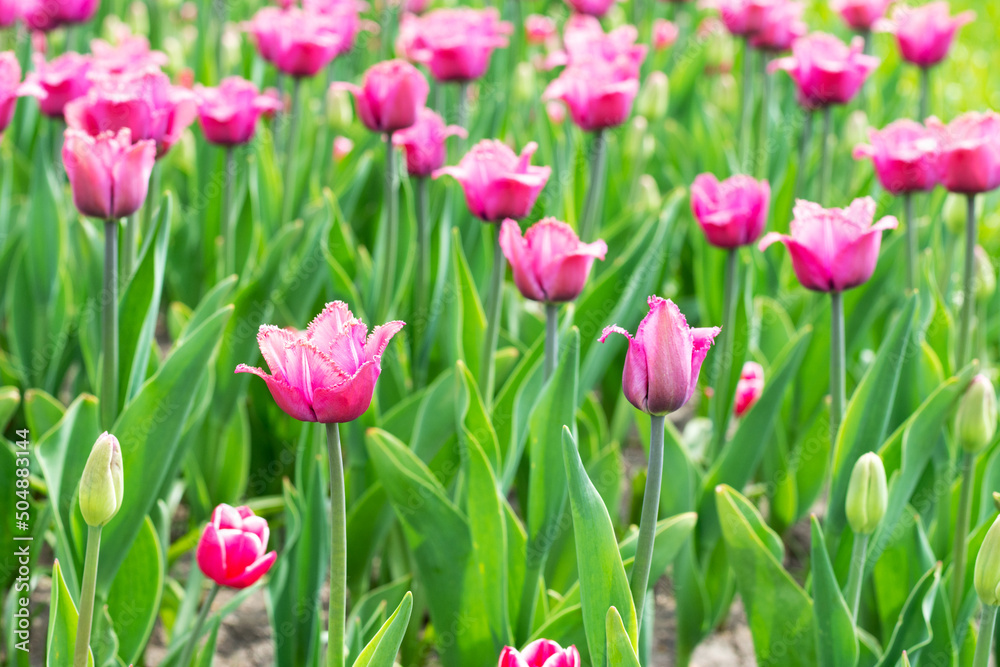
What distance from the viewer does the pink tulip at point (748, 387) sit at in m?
1.70

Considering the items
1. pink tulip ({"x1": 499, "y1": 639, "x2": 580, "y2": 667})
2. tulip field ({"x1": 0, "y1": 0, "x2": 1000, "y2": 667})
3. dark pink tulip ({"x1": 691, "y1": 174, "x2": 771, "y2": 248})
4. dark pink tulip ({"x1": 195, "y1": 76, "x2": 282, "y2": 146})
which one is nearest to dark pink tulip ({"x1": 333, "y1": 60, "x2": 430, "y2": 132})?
tulip field ({"x1": 0, "y1": 0, "x2": 1000, "y2": 667})

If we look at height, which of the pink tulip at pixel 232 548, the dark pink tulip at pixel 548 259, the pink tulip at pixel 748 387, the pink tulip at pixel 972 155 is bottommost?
the pink tulip at pixel 748 387

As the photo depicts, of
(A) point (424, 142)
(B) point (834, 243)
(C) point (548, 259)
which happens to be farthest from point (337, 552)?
(A) point (424, 142)

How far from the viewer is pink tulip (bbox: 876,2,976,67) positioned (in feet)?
7.92

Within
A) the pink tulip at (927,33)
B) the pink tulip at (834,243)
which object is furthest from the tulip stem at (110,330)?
the pink tulip at (927,33)

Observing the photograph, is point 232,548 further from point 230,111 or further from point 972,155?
point 972,155

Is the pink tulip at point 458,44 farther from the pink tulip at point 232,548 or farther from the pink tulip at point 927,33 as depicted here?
the pink tulip at point 232,548

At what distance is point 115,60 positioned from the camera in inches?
76.0

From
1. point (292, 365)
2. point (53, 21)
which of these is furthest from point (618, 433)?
point (53, 21)

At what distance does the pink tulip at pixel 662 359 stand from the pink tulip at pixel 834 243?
39 cm

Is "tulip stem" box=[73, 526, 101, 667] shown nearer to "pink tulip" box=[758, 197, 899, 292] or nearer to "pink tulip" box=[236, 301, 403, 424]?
"pink tulip" box=[236, 301, 403, 424]

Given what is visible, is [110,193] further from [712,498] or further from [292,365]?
[712,498]

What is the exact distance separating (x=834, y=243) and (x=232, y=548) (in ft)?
2.57

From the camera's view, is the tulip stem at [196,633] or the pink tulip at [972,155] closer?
the tulip stem at [196,633]
